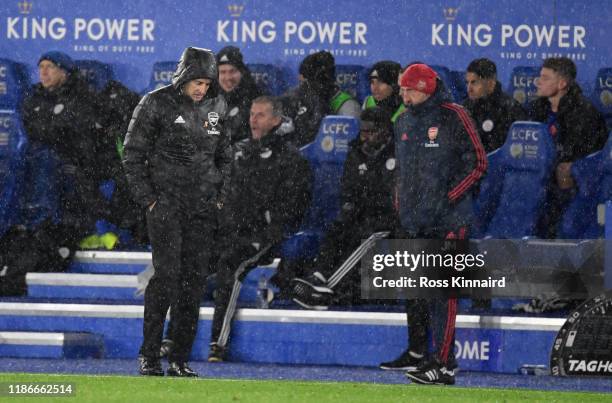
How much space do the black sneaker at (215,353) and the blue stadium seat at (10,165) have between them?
1.67 metres

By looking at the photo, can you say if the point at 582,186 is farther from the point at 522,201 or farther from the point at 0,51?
the point at 0,51

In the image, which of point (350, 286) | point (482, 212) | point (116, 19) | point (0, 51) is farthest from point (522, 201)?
point (0, 51)

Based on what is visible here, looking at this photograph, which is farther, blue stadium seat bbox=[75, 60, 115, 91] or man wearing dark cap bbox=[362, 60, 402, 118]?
blue stadium seat bbox=[75, 60, 115, 91]

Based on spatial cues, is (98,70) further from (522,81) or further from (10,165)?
(522,81)

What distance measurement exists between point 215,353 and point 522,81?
2.63 metres

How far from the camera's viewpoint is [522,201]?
10.1 metres

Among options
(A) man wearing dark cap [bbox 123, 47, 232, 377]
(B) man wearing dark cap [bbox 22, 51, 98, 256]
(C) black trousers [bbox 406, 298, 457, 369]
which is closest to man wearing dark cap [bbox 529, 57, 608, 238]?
(C) black trousers [bbox 406, 298, 457, 369]

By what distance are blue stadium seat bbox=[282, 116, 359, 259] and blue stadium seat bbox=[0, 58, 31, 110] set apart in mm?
1897

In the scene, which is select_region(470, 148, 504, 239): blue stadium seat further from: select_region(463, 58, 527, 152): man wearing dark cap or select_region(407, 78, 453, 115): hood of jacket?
select_region(407, 78, 453, 115): hood of jacket

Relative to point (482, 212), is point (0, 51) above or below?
above

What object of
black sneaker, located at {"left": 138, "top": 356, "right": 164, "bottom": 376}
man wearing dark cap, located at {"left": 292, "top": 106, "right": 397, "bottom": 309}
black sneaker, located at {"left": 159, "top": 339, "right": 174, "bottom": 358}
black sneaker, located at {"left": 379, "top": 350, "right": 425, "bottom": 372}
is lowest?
black sneaker, located at {"left": 379, "top": 350, "right": 425, "bottom": 372}

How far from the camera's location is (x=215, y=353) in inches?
386

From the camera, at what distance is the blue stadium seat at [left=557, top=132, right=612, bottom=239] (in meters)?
10.1

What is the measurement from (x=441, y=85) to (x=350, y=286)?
1912 millimetres
